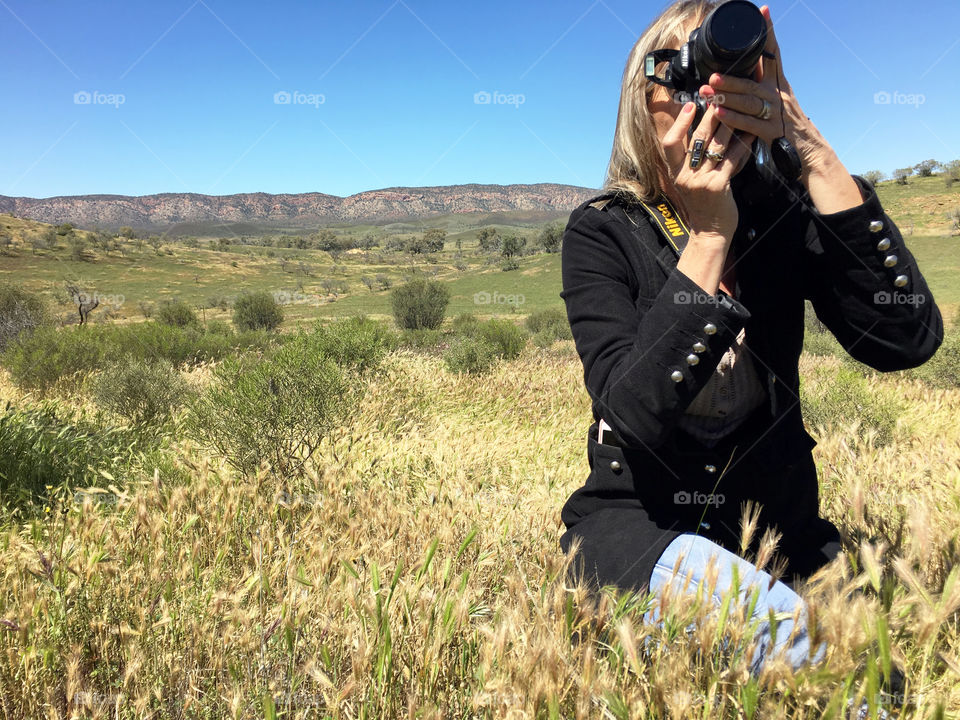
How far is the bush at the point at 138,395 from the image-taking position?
5.96 meters

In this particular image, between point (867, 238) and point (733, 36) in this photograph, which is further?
point (867, 238)

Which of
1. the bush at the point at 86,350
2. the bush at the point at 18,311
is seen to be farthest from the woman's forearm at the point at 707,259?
the bush at the point at 18,311

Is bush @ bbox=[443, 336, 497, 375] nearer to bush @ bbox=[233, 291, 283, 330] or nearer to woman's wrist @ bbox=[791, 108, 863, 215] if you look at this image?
woman's wrist @ bbox=[791, 108, 863, 215]

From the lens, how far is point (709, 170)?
1.35 meters

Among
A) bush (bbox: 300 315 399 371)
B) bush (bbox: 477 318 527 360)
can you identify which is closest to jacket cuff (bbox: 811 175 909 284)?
bush (bbox: 300 315 399 371)

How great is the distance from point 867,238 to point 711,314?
553 millimetres

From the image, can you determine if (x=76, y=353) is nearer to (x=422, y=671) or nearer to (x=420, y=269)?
(x=422, y=671)

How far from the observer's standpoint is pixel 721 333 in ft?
4.37

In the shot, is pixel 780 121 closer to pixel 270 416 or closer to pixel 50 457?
pixel 270 416

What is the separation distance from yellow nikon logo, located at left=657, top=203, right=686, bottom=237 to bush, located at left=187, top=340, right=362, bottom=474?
2714 millimetres

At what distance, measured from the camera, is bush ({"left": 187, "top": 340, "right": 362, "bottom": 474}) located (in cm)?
371

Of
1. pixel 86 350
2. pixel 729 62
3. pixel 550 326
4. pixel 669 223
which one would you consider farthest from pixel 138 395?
pixel 550 326

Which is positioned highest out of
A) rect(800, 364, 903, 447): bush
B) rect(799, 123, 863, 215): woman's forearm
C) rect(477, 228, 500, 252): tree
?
rect(477, 228, 500, 252): tree

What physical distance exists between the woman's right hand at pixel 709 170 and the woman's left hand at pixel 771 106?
0.11 ft
